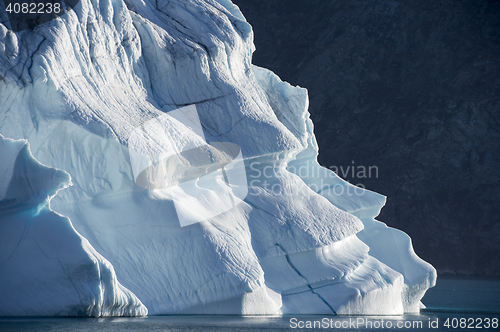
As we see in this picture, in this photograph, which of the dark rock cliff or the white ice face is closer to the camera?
the white ice face

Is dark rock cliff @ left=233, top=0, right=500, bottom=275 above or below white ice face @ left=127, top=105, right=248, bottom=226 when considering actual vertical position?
below

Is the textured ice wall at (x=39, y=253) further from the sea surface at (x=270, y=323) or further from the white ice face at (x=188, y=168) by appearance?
the white ice face at (x=188, y=168)

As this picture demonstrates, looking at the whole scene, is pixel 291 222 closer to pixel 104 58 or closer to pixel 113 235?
pixel 113 235

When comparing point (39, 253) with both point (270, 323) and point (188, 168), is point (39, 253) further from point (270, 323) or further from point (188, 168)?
point (270, 323)

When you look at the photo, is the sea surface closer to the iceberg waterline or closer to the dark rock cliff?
the iceberg waterline

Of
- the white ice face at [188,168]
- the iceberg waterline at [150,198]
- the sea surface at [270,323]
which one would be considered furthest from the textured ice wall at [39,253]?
the white ice face at [188,168]

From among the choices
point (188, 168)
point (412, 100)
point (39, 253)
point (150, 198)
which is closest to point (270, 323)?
point (150, 198)

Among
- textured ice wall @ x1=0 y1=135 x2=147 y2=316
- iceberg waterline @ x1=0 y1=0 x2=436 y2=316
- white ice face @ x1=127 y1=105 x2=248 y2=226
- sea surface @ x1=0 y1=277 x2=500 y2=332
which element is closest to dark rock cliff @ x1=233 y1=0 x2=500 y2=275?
sea surface @ x1=0 y1=277 x2=500 y2=332
